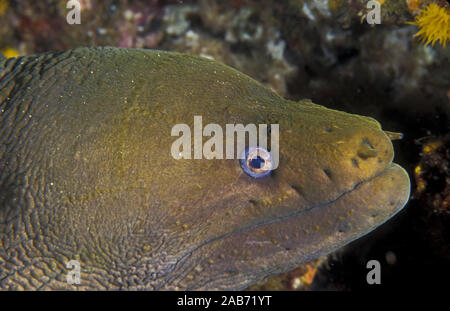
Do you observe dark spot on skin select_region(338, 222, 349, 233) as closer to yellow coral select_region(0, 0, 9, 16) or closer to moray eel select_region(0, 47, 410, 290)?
moray eel select_region(0, 47, 410, 290)

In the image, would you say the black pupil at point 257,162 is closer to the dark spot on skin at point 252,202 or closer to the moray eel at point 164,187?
the moray eel at point 164,187

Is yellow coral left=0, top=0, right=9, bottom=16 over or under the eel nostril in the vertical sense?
over

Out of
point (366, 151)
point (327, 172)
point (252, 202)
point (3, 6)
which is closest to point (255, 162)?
point (252, 202)

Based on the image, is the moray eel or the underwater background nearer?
the moray eel

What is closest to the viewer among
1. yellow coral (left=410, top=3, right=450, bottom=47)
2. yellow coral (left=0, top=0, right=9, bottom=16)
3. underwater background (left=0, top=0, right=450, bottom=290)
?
yellow coral (left=410, top=3, right=450, bottom=47)

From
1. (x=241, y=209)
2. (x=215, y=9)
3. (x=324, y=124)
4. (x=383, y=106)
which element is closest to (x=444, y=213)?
(x=383, y=106)

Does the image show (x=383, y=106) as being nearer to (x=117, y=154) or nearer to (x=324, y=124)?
(x=324, y=124)

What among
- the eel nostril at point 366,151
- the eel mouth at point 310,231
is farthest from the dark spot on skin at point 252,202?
the eel nostril at point 366,151

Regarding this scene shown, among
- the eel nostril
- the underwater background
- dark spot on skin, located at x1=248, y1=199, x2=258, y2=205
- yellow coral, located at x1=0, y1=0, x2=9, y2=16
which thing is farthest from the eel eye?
yellow coral, located at x1=0, y1=0, x2=9, y2=16
